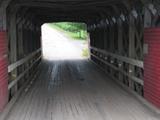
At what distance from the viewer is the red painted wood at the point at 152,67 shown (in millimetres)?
7230

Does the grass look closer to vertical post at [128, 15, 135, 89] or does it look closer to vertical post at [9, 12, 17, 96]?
vertical post at [128, 15, 135, 89]

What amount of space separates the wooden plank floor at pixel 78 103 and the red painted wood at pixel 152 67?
0.28 meters

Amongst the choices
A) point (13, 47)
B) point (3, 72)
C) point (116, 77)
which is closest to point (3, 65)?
point (3, 72)

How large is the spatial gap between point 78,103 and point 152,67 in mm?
1706

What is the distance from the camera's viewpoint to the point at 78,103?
27.2 ft

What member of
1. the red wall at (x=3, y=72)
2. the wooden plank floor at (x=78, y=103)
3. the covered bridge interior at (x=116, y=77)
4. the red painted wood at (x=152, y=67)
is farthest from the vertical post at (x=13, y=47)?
the red painted wood at (x=152, y=67)

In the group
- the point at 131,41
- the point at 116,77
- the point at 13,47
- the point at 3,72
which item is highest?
the point at 131,41

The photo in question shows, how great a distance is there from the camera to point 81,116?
22.9 ft

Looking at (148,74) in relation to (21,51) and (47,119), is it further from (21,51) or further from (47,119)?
(21,51)

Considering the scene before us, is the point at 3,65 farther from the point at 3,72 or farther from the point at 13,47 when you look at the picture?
the point at 13,47

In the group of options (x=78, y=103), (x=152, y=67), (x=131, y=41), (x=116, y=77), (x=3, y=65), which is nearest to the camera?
(x=3, y=65)

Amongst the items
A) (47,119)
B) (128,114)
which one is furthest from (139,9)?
(47,119)

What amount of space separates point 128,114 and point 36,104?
80.4 inches

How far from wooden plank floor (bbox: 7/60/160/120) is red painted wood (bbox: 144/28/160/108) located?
28 centimetres
